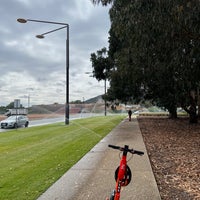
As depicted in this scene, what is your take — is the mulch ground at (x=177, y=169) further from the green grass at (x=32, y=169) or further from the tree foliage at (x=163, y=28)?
the tree foliage at (x=163, y=28)

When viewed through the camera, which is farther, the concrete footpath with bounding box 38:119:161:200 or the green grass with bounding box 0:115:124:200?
the green grass with bounding box 0:115:124:200

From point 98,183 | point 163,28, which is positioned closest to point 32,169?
point 98,183

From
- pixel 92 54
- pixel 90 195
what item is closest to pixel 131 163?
pixel 90 195

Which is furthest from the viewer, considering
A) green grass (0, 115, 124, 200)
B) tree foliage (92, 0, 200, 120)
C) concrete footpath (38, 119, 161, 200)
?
tree foliage (92, 0, 200, 120)

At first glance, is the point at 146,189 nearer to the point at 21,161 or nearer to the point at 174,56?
the point at 21,161

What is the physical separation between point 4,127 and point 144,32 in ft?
68.8

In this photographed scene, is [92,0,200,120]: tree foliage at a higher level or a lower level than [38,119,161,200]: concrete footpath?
higher

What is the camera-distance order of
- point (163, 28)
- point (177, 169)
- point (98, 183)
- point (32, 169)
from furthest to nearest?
point (163, 28), point (177, 169), point (32, 169), point (98, 183)

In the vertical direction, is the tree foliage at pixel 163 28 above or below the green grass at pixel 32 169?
above

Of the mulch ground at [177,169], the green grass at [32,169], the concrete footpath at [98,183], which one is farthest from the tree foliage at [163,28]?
the green grass at [32,169]

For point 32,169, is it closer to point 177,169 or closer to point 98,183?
point 98,183

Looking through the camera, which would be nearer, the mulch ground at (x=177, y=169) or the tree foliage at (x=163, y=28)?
the mulch ground at (x=177, y=169)

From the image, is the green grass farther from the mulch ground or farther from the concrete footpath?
the mulch ground

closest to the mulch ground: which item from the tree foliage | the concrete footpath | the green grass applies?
the concrete footpath
